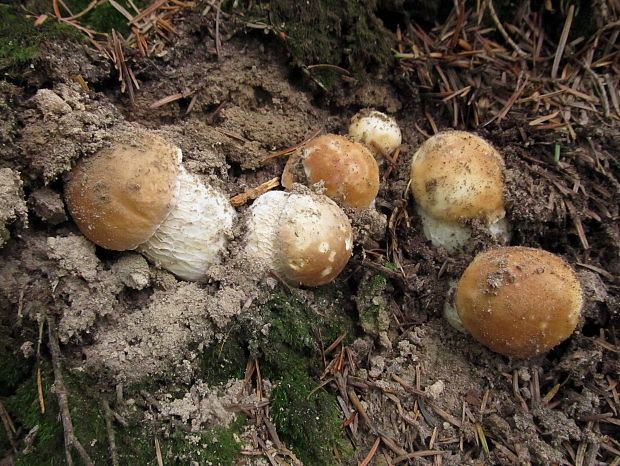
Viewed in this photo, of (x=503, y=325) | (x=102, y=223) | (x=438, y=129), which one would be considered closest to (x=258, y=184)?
(x=102, y=223)

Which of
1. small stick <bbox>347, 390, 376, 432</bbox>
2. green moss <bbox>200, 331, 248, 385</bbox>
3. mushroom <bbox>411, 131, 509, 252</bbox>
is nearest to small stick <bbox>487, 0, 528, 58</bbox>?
mushroom <bbox>411, 131, 509, 252</bbox>

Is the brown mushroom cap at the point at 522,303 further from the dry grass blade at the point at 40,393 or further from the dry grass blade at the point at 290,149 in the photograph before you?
the dry grass blade at the point at 40,393

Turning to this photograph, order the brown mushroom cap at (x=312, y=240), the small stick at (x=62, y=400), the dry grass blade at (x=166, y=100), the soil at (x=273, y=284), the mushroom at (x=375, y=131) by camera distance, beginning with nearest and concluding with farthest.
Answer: the small stick at (x=62, y=400), the soil at (x=273, y=284), the brown mushroom cap at (x=312, y=240), the dry grass blade at (x=166, y=100), the mushroom at (x=375, y=131)

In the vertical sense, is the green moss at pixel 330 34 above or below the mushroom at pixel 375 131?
above

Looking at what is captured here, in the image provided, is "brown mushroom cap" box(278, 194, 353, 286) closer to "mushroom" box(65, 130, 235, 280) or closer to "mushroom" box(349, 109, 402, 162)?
"mushroom" box(65, 130, 235, 280)

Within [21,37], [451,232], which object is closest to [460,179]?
[451,232]

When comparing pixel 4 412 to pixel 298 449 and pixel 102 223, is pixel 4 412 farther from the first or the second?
pixel 298 449

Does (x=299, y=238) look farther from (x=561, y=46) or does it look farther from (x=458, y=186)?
(x=561, y=46)

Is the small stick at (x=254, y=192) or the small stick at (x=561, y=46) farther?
the small stick at (x=561, y=46)

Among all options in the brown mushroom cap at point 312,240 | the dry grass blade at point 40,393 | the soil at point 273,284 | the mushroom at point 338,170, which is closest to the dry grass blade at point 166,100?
the soil at point 273,284
